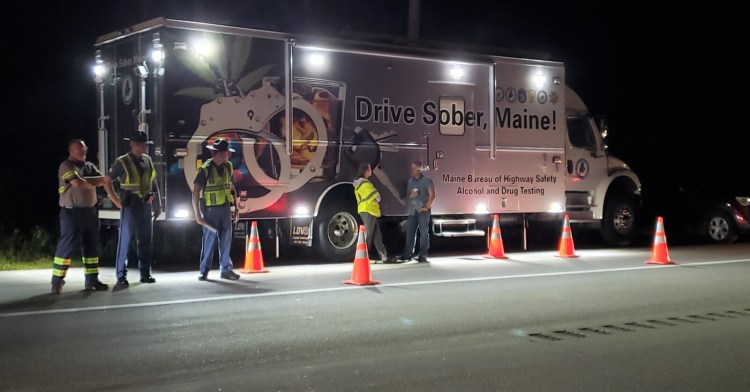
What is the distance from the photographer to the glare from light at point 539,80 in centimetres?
1577

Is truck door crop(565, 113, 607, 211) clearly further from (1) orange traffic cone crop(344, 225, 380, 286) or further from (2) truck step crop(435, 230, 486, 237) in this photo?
(1) orange traffic cone crop(344, 225, 380, 286)

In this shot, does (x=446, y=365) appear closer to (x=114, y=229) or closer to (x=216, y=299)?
(x=216, y=299)

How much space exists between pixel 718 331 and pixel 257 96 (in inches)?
290

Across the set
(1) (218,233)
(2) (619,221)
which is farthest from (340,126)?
(2) (619,221)

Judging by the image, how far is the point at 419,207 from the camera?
1363cm

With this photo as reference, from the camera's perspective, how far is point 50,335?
725 centimetres

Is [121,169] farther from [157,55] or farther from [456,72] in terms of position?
[456,72]

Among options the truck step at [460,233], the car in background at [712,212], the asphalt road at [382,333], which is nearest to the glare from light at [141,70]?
the asphalt road at [382,333]

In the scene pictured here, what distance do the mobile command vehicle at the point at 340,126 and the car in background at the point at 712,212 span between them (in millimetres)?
3276

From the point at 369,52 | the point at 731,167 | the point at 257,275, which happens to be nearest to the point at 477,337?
the point at 257,275

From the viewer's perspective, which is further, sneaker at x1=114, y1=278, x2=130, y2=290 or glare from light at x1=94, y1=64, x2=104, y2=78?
glare from light at x1=94, y1=64, x2=104, y2=78

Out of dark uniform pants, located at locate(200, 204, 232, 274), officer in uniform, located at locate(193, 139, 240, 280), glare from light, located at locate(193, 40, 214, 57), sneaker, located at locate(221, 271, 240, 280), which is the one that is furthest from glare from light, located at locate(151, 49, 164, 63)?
sneaker, located at locate(221, 271, 240, 280)

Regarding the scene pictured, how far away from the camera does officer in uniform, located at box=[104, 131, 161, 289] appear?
10156mm

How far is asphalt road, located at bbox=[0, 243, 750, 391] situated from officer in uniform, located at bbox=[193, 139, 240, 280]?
13.7 inches
